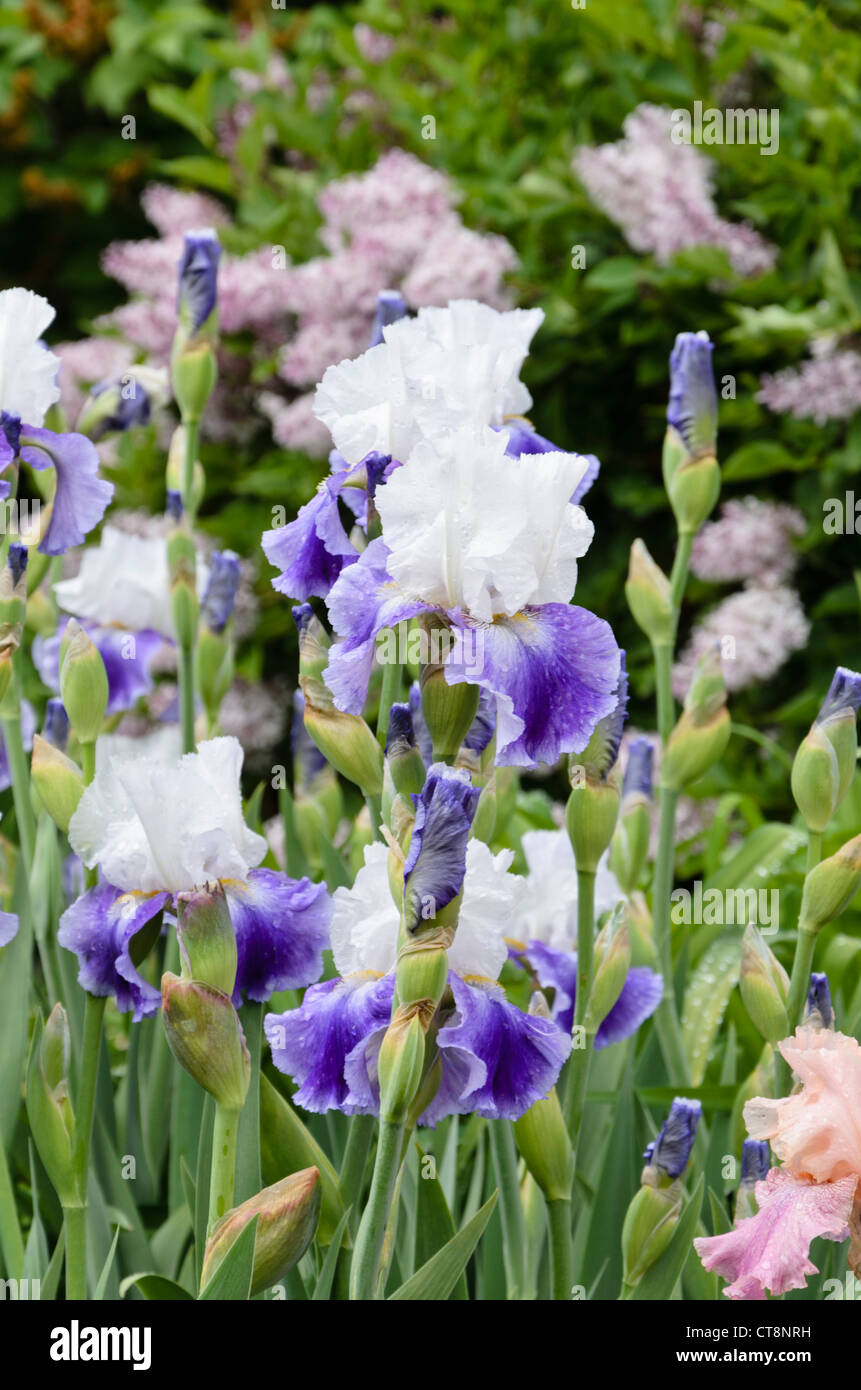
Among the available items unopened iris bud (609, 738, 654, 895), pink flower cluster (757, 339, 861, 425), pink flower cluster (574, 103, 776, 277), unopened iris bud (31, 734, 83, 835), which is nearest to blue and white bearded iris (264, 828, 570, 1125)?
unopened iris bud (31, 734, 83, 835)

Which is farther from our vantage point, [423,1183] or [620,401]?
[620,401]

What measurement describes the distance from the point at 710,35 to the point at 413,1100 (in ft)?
7.35

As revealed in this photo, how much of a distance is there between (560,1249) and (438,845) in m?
0.32

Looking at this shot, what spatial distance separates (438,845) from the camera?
625 millimetres

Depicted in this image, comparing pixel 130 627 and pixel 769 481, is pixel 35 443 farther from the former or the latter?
pixel 769 481

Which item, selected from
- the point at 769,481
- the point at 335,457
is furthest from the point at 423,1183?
the point at 769,481

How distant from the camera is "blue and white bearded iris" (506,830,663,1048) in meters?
0.96

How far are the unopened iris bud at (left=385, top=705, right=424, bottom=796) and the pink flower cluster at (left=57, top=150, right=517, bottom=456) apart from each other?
4.95ft

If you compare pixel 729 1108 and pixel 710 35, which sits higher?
pixel 710 35

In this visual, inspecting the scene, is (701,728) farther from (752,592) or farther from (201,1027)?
(752,592)

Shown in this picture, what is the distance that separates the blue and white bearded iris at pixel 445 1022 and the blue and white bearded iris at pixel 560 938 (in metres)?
0.21

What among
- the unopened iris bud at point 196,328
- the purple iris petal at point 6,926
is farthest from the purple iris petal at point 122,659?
the purple iris petal at point 6,926

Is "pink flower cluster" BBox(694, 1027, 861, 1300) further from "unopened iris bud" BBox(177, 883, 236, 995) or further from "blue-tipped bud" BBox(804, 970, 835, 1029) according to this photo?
"unopened iris bud" BBox(177, 883, 236, 995)

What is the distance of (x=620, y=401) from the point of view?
2.51 m
